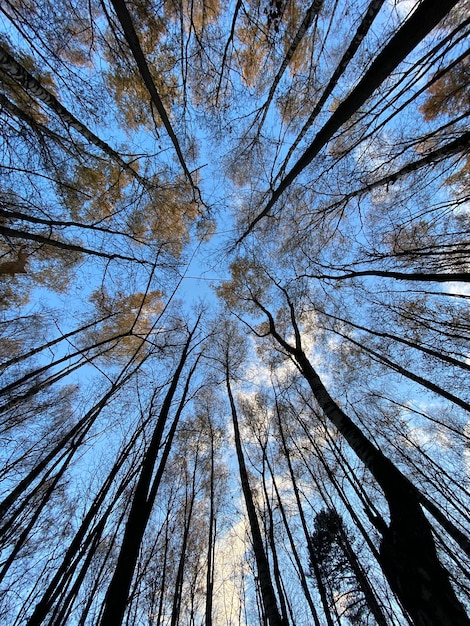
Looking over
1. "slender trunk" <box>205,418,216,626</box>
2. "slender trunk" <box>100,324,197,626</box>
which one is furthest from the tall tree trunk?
"slender trunk" <box>205,418,216,626</box>

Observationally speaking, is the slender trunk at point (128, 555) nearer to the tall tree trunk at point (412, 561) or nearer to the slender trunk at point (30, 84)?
the tall tree trunk at point (412, 561)

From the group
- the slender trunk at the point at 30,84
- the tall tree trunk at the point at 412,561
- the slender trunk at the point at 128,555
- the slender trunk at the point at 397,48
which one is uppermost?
the slender trunk at the point at 30,84

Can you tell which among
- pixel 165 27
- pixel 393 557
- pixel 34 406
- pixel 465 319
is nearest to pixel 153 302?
pixel 34 406

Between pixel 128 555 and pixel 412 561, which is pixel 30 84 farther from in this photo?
pixel 412 561

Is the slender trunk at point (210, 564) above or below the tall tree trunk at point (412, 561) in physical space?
above

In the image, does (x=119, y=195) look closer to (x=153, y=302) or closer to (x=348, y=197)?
(x=153, y=302)

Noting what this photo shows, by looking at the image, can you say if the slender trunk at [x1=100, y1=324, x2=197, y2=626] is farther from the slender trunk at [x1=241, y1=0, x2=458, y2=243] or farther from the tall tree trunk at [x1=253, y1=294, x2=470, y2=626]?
the slender trunk at [x1=241, y1=0, x2=458, y2=243]

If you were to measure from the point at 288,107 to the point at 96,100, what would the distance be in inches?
159

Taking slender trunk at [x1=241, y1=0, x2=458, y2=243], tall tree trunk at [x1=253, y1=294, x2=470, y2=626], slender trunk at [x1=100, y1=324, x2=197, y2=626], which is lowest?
tall tree trunk at [x1=253, y1=294, x2=470, y2=626]

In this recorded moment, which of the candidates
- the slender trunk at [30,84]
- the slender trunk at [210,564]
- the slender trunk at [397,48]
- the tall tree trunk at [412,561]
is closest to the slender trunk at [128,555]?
the tall tree trunk at [412,561]

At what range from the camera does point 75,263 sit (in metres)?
6.73

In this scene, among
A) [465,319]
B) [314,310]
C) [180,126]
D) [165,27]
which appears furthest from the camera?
[314,310]

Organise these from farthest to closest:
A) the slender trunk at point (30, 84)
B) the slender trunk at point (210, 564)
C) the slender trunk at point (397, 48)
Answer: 1. the slender trunk at point (210, 564)
2. the slender trunk at point (30, 84)
3. the slender trunk at point (397, 48)

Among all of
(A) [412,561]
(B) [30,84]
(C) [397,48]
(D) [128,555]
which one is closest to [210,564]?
(D) [128,555]
